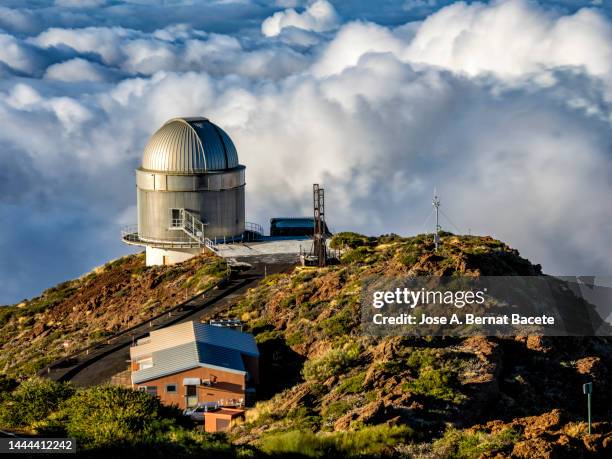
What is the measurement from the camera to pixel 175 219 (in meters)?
51.1

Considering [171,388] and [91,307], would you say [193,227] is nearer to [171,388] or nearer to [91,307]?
[91,307]

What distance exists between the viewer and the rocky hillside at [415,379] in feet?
78.7

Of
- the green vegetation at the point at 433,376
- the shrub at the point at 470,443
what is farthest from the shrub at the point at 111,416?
the green vegetation at the point at 433,376

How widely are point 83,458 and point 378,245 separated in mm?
27959

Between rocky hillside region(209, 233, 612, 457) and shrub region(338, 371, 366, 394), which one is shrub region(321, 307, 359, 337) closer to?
rocky hillside region(209, 233, 612, 457)

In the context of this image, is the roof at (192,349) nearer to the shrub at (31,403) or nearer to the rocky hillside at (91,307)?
the shrub at (31,403)

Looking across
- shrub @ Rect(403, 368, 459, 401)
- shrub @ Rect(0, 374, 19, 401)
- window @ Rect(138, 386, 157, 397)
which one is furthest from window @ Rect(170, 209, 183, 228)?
shrub @ Rect(403, 368, 459, 401)

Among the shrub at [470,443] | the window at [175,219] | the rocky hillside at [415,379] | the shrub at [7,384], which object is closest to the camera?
the shrub at [470,443]

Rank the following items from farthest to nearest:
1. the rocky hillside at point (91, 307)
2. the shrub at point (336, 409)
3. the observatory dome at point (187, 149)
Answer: the observatory dome at point (187, 149), the rocky hillside at point (91, 307), the shrub at point (336, 409)

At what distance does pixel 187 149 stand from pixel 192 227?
348 cm

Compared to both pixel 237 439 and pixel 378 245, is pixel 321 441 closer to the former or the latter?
pixel 237 439

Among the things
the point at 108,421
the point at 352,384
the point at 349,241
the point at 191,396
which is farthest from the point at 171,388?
the point at 349,241

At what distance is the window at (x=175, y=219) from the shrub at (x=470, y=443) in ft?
92.5

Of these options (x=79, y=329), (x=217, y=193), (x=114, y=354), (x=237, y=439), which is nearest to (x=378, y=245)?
(x=217, y=193)
